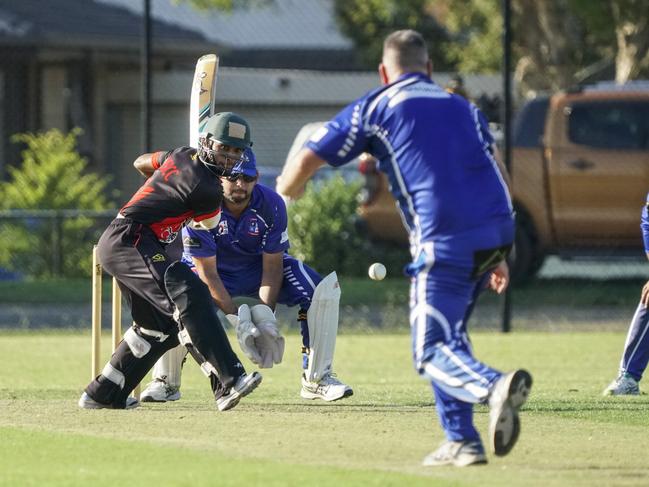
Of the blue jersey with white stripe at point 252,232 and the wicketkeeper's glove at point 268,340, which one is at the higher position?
the blue jersey with white stripe at point 252,232

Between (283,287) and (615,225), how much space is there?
26.5ft

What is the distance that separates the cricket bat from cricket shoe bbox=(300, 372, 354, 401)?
1747 mm

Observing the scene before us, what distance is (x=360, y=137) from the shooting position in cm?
645

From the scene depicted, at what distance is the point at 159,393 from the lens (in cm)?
911

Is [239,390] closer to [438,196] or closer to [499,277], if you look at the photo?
[499,277]

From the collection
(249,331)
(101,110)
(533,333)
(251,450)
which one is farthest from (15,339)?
(101,110)

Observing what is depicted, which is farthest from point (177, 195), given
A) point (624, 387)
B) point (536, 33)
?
point (536, 33)

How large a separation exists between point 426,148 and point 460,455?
1381 millimetres

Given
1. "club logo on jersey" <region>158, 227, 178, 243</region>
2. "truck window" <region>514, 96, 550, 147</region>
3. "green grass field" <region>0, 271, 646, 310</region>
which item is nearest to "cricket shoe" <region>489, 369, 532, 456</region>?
"club logo on jersey" <region>158, 227, 178, 243</region>

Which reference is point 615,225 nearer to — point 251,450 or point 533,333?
point 533,333

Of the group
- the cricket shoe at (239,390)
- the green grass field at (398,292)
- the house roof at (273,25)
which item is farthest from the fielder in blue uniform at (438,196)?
the house roof at (273,25)

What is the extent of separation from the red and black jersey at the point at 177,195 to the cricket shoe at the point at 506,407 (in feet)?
7.60

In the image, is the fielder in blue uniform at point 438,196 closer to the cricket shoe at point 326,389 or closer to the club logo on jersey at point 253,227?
the cricket shoe at point 326,389

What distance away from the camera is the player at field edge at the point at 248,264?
357 inches
